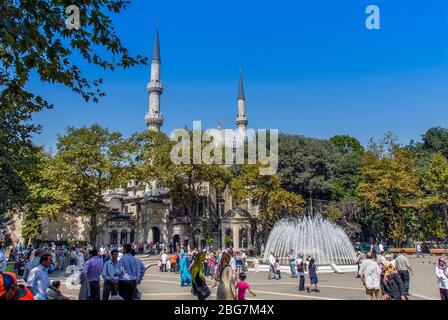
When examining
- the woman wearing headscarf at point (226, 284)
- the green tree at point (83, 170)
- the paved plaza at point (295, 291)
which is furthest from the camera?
the green tree at point (83, 170)

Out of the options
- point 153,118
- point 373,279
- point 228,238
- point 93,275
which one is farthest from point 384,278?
point 153,118

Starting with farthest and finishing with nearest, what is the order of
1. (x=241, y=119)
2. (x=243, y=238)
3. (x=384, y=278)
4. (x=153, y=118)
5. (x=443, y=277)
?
(x=241, y=119), (x=153, y=118), (x=243, y=238), (x=384, y=278), (x=443, y=277)

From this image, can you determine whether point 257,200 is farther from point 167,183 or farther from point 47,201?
point 47,201

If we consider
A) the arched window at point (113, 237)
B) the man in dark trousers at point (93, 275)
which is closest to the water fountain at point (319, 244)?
the man in dark trousers at point (93, 275)

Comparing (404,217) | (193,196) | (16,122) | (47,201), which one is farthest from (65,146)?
(404,217)

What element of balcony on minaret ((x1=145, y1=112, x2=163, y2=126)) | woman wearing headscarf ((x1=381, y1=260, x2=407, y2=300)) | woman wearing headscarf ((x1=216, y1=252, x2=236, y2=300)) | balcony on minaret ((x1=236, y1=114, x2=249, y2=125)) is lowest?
woman wearing headscarf ((x1=381, y1=260, x2=407, y2=300))

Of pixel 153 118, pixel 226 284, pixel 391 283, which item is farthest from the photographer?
pixel 153 118

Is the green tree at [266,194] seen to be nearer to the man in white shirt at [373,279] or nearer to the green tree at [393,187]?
the green tree at [393,187]

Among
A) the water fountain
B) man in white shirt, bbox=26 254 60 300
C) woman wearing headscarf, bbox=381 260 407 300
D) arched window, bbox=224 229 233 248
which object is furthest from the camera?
arched window, bbox=224 229 233 248

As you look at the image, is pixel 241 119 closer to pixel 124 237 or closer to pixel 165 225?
pixel 165 225

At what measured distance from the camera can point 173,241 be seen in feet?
180

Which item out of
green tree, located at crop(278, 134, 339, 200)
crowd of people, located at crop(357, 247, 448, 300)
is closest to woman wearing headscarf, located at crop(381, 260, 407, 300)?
crowd of people, located at crop(357, 247, 448, 300)

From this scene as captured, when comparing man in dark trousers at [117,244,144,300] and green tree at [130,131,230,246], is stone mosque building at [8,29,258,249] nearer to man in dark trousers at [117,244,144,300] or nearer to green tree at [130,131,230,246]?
green tree at [130,131,230,246]

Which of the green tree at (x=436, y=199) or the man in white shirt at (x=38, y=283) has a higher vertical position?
the green tree at (x=436, y=199)
